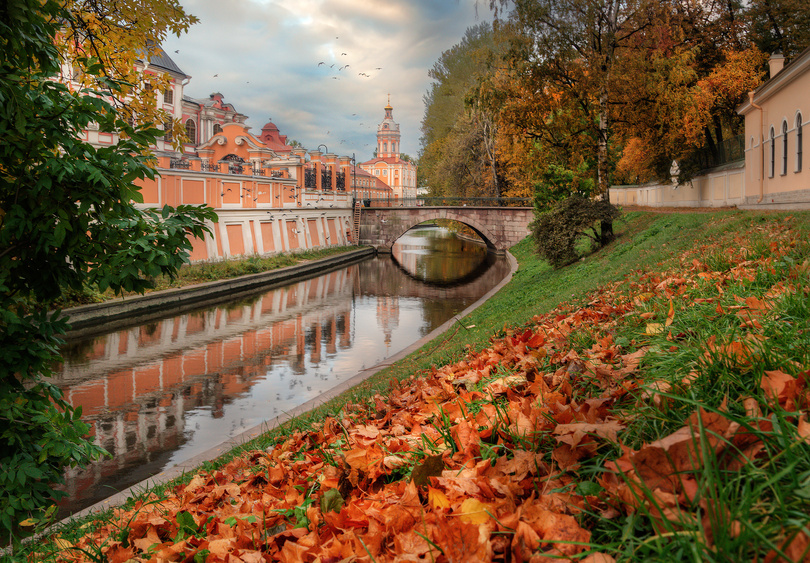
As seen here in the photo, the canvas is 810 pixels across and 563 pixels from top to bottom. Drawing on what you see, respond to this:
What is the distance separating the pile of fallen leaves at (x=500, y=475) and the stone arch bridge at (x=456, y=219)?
4089 cm

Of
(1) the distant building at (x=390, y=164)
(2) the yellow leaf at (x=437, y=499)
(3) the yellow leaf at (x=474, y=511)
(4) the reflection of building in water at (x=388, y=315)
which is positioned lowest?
(4) the reflection of building in water at (x=388, y=315)

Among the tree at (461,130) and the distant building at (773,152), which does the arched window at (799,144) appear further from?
the tree at (461,130)

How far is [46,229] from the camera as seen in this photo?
4.25 metres

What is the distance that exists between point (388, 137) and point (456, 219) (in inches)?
4361

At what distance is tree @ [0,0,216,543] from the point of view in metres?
4.20

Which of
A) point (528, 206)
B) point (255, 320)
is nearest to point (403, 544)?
point (255, 320)

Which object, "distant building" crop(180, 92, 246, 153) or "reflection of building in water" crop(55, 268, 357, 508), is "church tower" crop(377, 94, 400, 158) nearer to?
"distant building" crop(180, 92, 246, 153)

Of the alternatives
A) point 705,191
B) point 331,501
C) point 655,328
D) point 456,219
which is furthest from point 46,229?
Answer: point 456,219

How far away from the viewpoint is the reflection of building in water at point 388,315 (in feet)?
58.4

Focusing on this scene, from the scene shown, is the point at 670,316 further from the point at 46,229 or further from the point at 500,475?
the point at 46,229

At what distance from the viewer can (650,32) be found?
62.9 feet

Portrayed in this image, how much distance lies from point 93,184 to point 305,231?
122 ft

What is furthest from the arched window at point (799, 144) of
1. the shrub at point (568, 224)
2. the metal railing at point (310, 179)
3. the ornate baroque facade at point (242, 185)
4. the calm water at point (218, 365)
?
the metal railing at point (310, 179)

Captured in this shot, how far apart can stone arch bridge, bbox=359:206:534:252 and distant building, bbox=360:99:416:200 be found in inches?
3778
